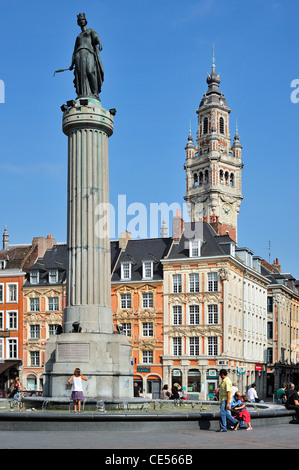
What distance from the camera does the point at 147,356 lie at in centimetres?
6297

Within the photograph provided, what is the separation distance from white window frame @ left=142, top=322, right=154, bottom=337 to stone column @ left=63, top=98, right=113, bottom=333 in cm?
3857

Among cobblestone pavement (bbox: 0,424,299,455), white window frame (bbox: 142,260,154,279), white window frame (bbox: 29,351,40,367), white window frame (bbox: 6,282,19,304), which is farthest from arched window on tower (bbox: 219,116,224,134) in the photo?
cobblestone pavement (bbox: 0,424,299,455)

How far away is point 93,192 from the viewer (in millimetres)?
24922

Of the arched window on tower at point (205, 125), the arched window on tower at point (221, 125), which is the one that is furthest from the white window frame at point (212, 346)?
the arched window on tower at point (221, 125)

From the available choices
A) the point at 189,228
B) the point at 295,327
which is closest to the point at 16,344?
the point at 189,228

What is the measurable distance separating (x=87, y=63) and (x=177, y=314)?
3924 cm

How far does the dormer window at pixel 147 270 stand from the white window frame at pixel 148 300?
1.48 meters

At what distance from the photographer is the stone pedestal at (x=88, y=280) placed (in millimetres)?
23094

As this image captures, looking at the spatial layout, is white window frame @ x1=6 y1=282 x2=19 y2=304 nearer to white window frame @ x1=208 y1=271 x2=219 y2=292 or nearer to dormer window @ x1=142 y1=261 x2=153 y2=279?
dormer window @ x1=142 y1=261 x2=153 y2=279

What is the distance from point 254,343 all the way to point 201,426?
177 feet

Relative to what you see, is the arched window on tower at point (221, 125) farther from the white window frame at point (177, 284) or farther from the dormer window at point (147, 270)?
the white window frame at point (177, 284)

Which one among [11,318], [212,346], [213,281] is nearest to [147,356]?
[212,346]

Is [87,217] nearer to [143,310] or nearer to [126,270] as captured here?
[143,310]

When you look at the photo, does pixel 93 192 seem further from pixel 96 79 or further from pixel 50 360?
pixel 50 360
